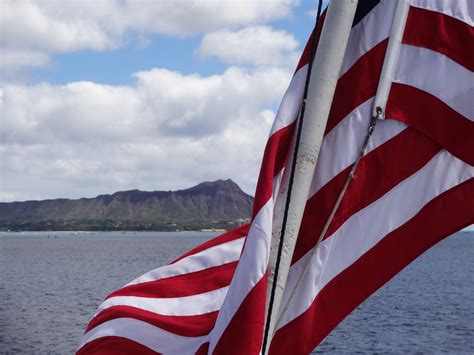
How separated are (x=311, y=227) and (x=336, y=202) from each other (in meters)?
0.26

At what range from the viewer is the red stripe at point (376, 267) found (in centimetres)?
446

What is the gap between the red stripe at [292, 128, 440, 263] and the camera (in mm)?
4504

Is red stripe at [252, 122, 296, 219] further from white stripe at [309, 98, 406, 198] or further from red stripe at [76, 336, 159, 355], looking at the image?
red stripe at [76, 336, 159, 355]

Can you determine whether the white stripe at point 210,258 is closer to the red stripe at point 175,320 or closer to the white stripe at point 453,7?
the red stripe at point 175,320

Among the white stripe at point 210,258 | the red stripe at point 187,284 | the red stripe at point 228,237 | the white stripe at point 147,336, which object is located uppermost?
the red stripe at point 228,237

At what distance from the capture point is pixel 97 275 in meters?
103

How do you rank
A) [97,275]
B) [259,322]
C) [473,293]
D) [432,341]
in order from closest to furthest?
1. [259,322]
2. [432,341]
3. [473,293]
4. [97,275]

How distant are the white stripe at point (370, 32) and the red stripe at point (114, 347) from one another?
8.70ft

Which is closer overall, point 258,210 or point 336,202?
point 258,210

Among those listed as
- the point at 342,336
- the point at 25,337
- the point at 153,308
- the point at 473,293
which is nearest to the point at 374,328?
the point at 342,336

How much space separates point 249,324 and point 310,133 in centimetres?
122

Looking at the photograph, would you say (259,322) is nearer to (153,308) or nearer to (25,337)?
(153,308)

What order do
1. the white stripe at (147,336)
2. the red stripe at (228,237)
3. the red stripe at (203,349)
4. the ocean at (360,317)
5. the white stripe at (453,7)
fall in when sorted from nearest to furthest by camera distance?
1. the white stripe at (453,7)
2. the red stripe at (203,349)
3. the white stripe at (147,336)
4. the red stripe at (228,237)
5. the ocean at (360,317)

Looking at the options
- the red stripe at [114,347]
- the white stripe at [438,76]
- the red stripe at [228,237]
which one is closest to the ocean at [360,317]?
the red stripe at [114,347]
